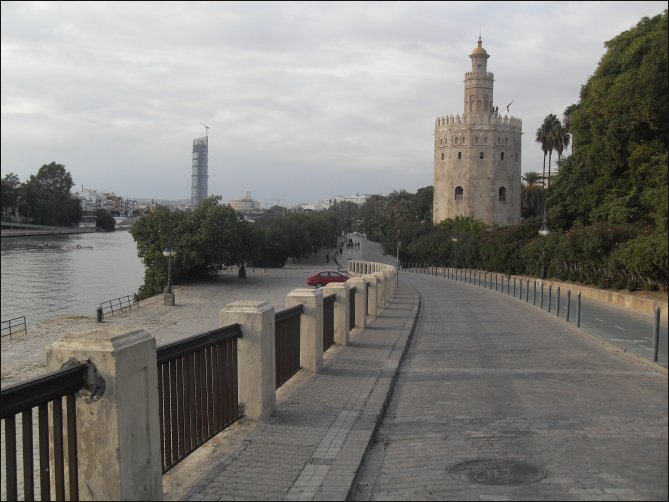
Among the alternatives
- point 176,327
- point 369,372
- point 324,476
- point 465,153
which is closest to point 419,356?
point 369,372

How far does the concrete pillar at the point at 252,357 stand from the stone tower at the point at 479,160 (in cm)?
8492

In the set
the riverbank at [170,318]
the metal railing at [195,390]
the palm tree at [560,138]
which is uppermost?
the palm tree at [560,138]

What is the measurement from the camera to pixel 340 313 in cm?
1312

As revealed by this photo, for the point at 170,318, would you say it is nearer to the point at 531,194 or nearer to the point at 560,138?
the point at 560,138

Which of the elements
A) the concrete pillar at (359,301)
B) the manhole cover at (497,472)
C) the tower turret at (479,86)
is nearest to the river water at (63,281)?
the concrete pillar at (359,301)

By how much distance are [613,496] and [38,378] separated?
3381 millimetres

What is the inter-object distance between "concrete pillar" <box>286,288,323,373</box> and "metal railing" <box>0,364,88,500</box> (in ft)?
18.9

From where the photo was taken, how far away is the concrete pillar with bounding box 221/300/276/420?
717cm

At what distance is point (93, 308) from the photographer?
36.6 meters

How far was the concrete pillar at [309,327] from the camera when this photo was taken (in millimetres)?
10047

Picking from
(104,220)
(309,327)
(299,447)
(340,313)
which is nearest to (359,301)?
(340,313)

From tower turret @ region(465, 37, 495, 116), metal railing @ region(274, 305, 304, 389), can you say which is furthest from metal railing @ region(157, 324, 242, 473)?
tower turret @ region(465, 37, 495, 116)

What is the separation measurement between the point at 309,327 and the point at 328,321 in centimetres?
236

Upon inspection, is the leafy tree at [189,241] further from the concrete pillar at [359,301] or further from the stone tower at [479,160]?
the concrete pillar at [359,301]
